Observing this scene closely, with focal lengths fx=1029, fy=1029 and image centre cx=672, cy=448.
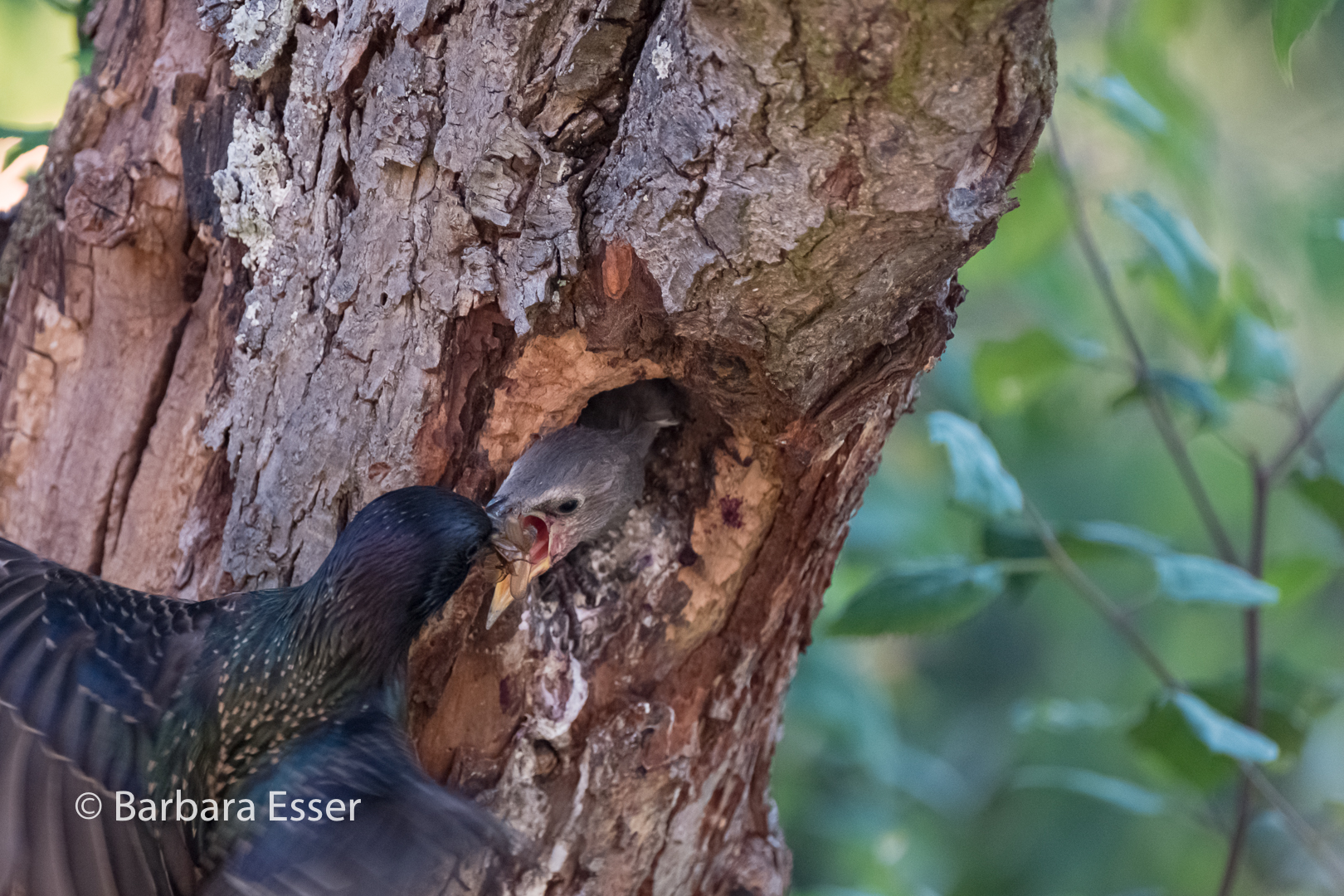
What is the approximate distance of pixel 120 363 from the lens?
1637 millimetres

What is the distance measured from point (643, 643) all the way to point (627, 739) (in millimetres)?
146

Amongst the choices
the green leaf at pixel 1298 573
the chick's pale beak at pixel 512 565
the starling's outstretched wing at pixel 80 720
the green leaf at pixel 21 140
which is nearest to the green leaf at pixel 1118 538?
the green leaf at pixel 1298 573

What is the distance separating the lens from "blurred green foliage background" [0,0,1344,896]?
2143 millimetres

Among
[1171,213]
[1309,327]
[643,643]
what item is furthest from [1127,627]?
[1309,327]

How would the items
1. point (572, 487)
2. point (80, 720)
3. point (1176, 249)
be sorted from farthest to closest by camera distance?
point (1176, 249), point (572, 487), point (80, 720)

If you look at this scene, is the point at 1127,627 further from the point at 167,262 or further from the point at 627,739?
the point at 167,262

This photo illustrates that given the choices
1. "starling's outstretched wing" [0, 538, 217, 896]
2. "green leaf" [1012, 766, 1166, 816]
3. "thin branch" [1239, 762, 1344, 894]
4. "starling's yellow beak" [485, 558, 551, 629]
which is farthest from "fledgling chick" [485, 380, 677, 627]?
"thin branch" [1239, 762, 1344, 894]

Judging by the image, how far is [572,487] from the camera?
1.72m

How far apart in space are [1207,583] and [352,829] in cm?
145

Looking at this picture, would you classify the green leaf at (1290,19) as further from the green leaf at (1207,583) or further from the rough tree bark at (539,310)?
the green leaf at (1207,583)

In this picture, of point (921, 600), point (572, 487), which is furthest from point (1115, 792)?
point (572, 487)

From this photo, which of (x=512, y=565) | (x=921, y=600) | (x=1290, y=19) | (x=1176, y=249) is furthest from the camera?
(x=1176, y=249)

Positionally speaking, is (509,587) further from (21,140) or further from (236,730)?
(21,140)

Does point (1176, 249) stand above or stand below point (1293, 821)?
above
